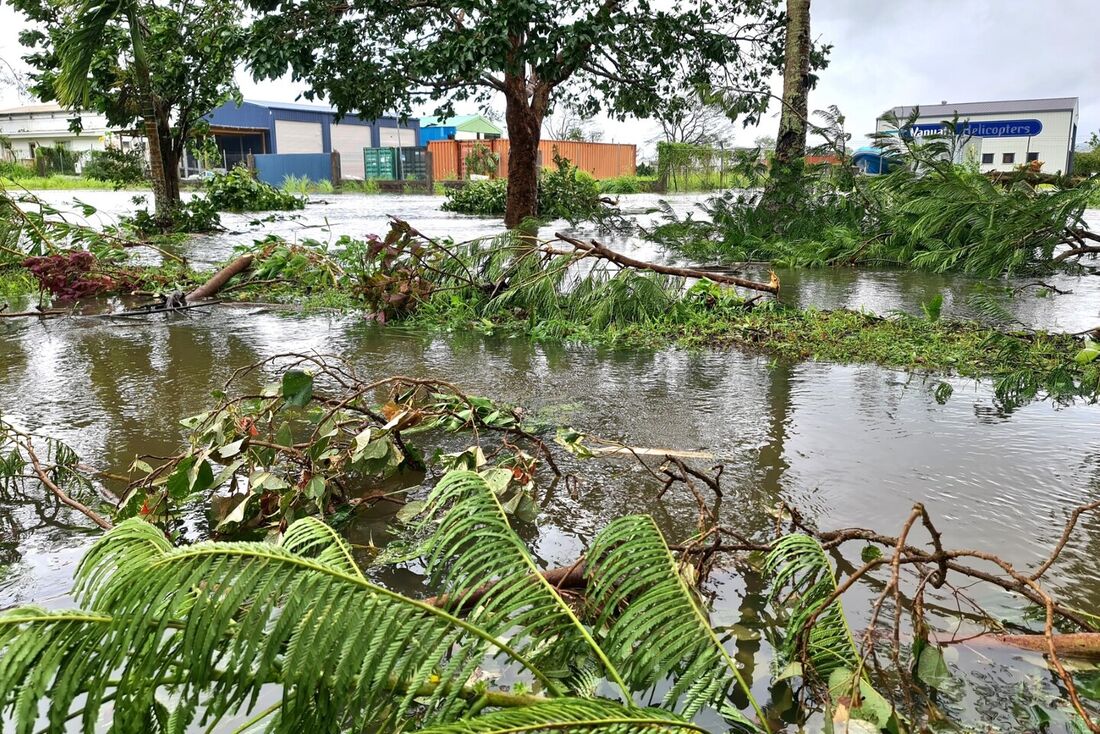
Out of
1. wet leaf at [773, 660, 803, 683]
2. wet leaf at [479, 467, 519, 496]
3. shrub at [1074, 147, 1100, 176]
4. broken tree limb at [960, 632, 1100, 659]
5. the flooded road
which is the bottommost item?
broken tree limb at [960, 632, 1100, 659]

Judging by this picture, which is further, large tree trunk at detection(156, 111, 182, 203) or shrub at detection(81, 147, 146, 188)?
shrub at detection(81, 147, 146, 188)

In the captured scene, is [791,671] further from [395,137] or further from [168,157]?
[395,137]

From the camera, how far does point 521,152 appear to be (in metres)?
11.8

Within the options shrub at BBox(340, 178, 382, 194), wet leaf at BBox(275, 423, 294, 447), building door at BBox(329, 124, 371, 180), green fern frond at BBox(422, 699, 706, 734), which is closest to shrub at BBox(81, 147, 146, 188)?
shrub at BBox(340, 178, 382, 194)

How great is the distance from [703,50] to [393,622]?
11.2 m

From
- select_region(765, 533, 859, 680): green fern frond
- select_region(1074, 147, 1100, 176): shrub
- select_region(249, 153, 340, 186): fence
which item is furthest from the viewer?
select_region(249, 153, 340, 186): fence

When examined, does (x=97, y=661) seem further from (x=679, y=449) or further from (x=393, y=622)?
(x=679, y=449)

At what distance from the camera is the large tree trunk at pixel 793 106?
30.1 feet

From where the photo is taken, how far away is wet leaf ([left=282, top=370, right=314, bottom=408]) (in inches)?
99.3

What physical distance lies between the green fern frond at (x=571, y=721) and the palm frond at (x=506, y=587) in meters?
0.14

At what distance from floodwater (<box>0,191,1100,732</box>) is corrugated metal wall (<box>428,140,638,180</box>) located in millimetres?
24409

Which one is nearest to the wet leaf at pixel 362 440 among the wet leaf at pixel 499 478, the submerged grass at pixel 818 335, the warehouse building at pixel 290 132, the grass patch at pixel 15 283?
the wet leaf at pixel 499 478

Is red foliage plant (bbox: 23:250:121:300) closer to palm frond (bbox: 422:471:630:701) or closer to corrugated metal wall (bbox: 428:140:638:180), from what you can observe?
palm frond (bbox: 422:471:630:701)

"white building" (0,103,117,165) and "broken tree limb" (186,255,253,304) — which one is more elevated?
"white building" (0,103,117,165)
